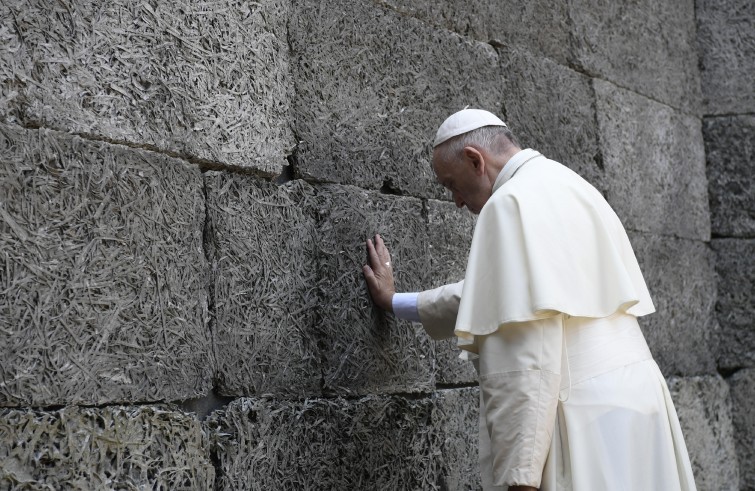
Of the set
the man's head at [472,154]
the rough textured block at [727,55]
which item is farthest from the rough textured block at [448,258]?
the rough textured block at [727,55]

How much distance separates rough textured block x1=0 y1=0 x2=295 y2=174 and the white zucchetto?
493 millimetres

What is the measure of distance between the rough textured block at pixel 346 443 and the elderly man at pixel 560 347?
0.51m

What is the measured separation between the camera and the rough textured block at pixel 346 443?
3092 millimetres

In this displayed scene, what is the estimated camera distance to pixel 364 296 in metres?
3.61

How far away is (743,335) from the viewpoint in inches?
230

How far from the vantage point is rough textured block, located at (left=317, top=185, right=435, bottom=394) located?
11.5 feet

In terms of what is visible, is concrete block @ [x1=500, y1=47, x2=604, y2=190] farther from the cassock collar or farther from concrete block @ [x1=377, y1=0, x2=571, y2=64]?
the cassock collar

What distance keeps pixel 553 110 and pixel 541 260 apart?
2.06 metres

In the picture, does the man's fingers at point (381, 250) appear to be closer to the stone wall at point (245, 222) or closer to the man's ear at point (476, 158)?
the stone wall at point (245, 222)

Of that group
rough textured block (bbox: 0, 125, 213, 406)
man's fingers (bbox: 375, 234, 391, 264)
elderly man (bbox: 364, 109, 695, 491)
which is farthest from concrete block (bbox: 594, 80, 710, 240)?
rough textured block (bbox: 0, 125, 213, 406)

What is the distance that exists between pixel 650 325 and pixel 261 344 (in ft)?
8.68

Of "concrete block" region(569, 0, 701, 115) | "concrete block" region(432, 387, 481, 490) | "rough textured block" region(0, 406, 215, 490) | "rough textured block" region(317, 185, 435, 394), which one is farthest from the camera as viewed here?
"concrete block" region(569, 0, 701, 115)

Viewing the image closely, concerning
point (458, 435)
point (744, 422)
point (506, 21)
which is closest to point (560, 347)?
point (458, 435)

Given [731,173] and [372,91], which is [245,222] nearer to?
[372,91]
